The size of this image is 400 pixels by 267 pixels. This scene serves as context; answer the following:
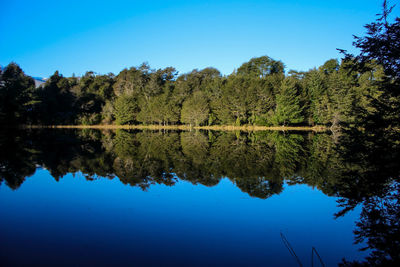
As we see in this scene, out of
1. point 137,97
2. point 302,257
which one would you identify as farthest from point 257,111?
point 302,257

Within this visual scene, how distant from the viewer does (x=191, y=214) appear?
23.8ft

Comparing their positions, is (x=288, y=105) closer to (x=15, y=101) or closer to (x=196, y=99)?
(x=196, y=99)

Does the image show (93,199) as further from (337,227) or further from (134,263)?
(337,227)

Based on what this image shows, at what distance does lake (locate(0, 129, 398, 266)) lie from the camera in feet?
16.6

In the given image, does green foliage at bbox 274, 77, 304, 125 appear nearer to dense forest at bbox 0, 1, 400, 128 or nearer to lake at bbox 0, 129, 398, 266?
dense forest at bbox 0, 1, 400, 128

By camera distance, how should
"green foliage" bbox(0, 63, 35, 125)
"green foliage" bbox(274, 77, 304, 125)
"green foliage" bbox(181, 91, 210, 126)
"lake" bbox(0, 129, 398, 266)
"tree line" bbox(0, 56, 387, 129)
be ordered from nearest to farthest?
"lake" bbox(0, 129, 398, 266) → "green foliage" bbox(0, 63, 35, 125) → "tree line" bbox(0, 56, 387, 129) → "green foliage" bbox(274, 77, 304, 125) → "green foliage" bbox(181, 91, 210, 126)

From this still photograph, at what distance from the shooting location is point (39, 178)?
1114cm

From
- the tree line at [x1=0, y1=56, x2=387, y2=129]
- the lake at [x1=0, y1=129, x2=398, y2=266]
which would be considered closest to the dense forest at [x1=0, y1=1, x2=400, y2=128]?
the tree line at [x1=0, y1=56, x2=387, y2=129]

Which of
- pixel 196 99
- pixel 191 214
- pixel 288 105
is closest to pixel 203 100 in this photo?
pixel 196 99

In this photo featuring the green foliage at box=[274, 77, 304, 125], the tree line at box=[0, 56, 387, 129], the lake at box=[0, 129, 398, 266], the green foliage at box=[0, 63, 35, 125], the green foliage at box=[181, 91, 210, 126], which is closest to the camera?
the lake at box=[0, 129, 398, 266]

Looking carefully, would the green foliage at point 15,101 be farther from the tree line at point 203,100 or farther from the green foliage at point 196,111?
the green foliage at point 196,111

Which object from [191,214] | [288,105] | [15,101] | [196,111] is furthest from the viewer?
[196,111]

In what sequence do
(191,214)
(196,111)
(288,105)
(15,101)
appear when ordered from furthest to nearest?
(196,111), (288,105), (15,101), (191,214)

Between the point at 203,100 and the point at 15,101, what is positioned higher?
the point at 203,100
